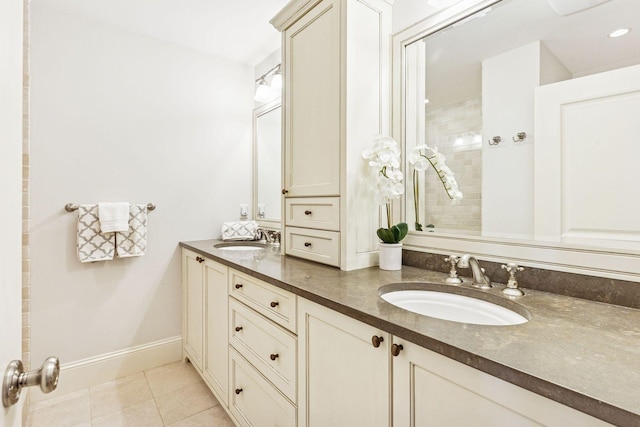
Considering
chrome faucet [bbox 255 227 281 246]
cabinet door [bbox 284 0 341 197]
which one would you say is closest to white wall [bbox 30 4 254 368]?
chrome faucet [bbox 255 227 281 246]

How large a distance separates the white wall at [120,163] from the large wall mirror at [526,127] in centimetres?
161

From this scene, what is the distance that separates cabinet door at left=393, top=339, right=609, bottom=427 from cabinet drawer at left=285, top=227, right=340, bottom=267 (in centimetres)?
70

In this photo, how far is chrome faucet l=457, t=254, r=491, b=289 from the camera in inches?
44.0

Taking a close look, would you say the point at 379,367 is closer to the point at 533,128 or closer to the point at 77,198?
the point at 533,128

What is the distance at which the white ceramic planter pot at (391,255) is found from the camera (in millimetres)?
1389

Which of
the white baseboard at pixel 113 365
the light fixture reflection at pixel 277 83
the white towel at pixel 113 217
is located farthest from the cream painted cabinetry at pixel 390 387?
the light fixture reflection at pixel 277 83

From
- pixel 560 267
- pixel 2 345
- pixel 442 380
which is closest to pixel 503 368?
pixel 442 380

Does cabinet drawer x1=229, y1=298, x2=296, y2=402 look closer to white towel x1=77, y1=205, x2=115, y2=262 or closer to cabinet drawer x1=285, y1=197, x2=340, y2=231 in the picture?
cabinet drawer x1=285, y1=197, x2=340, y2=231

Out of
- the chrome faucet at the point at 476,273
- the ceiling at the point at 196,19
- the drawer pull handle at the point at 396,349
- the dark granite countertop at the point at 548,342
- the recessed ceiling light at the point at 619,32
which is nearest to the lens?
the dark granite countertop at the point at 548,342

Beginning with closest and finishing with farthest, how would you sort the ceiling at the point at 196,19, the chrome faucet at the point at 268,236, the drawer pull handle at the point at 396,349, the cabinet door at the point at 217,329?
1. the drawer pull handle at the point at 396,349
2. the cabinet door at the point at 217,329
3. the ceiling at the point at 196,19
4. the chrome faucet at the point at 268,236

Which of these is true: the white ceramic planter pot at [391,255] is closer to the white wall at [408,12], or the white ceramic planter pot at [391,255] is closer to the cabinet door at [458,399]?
the cabinet door at [458,399]

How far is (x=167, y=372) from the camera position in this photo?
7.27ft

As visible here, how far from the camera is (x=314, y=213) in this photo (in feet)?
5.28

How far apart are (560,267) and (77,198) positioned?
2538 mm
